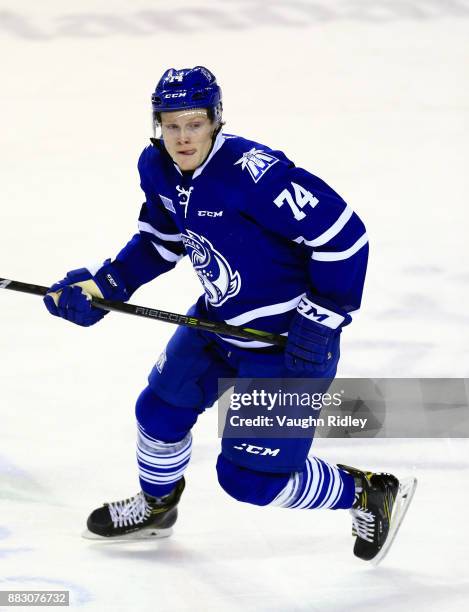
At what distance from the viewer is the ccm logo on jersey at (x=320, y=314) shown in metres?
3.08

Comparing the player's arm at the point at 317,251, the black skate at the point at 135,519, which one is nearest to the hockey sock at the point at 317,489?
the player's arm at the point at 317,251

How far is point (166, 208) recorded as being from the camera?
3266 millimetres

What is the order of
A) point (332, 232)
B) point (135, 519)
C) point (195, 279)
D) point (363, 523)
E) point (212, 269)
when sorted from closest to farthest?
point (332, 232) < point (212, 269) < point (363, 523) < point (135, 519) < point (195, 279)

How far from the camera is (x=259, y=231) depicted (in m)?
3.07

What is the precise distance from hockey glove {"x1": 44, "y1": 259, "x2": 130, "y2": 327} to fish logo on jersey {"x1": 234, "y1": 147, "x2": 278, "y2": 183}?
0.56 metres

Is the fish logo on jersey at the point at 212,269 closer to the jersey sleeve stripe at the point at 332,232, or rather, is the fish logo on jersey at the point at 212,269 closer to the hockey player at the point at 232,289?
the hockey player at the point at 232,289

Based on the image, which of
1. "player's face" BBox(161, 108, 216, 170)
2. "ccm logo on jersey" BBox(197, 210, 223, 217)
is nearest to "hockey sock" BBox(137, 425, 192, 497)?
"ccm logo on jersey" BBox(197, 210, 223, 217)

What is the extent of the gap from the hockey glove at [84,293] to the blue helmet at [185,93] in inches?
19.9

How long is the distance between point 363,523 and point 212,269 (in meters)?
0.83

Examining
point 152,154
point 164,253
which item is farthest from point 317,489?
point 152,154

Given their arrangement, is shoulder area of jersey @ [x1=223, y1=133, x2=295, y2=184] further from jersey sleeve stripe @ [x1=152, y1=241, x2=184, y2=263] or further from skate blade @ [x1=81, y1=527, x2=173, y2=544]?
skate blade @ [x1=81, y1=527, x2=173, y2=544]

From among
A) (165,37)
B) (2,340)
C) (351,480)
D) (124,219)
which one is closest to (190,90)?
(351,480)

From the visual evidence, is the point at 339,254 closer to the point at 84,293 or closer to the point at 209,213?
the point at 209,213

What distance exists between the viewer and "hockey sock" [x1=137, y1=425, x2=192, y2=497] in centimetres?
338
